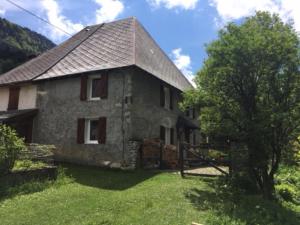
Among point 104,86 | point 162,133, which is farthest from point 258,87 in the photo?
point 162,133

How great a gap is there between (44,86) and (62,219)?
40.8 ft

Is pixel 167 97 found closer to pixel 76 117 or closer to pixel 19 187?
pixel 76 117

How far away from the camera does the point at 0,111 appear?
19.3m

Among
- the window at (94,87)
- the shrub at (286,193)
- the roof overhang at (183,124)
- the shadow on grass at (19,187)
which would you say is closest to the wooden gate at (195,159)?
the shrub at (286,193)

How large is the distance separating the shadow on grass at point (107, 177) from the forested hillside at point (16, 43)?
22107mm

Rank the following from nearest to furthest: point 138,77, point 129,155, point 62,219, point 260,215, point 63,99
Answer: point 62,219 < point 260,215 < point 129,155 < point 138,77 < point 63,99

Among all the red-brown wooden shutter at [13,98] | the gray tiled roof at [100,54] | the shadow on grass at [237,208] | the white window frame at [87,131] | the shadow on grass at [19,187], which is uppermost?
the gray tiled roof at [100,54]

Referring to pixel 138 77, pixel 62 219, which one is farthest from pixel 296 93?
pixel 138 77

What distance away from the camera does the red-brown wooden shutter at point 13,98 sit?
62.0ft

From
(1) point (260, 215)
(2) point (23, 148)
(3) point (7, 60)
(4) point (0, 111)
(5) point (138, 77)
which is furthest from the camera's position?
(3) point (7, 60)

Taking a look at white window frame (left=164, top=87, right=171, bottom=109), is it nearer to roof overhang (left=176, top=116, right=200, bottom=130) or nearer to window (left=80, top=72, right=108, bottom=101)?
roof overhang (left=176, top=116, right=200, bottom=130)

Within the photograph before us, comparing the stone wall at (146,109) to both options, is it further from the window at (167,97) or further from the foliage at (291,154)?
the foliage at (291,154)

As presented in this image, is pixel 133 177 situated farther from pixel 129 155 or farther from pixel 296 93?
pixel 296 93

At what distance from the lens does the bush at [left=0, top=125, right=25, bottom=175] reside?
9656 millimetres
